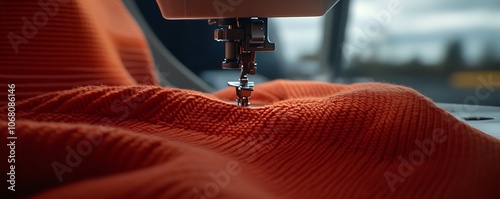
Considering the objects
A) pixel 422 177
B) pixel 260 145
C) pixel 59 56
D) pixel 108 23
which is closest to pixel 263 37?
pixel 260 145

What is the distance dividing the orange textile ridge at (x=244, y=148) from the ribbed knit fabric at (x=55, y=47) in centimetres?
37

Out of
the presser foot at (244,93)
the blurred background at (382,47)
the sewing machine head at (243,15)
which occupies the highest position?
the sewing machine head at (243,15)

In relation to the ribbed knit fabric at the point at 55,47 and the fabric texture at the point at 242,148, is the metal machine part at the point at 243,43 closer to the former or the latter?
the fabric texture at the point at 242,148

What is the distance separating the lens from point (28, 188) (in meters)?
0.42

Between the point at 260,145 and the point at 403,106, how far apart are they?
19 cm

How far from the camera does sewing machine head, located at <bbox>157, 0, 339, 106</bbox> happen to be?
2.34ft

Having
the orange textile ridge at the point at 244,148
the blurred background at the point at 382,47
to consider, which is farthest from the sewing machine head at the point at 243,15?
the blurred background at the point at 382,47

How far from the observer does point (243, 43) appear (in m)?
0.74

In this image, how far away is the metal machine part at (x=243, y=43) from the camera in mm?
734

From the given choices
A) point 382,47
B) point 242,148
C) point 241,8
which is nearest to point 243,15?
point 241,8

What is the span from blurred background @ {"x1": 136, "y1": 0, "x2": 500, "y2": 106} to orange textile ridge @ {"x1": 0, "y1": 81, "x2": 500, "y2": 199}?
1102 millimetres

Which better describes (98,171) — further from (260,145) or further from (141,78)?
(141,78)

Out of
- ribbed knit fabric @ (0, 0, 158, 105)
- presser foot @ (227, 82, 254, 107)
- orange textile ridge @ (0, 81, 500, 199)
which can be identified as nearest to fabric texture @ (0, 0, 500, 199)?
orange textile ridge @ (0, 81, 500, 199)

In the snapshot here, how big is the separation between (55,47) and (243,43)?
1.62ft
